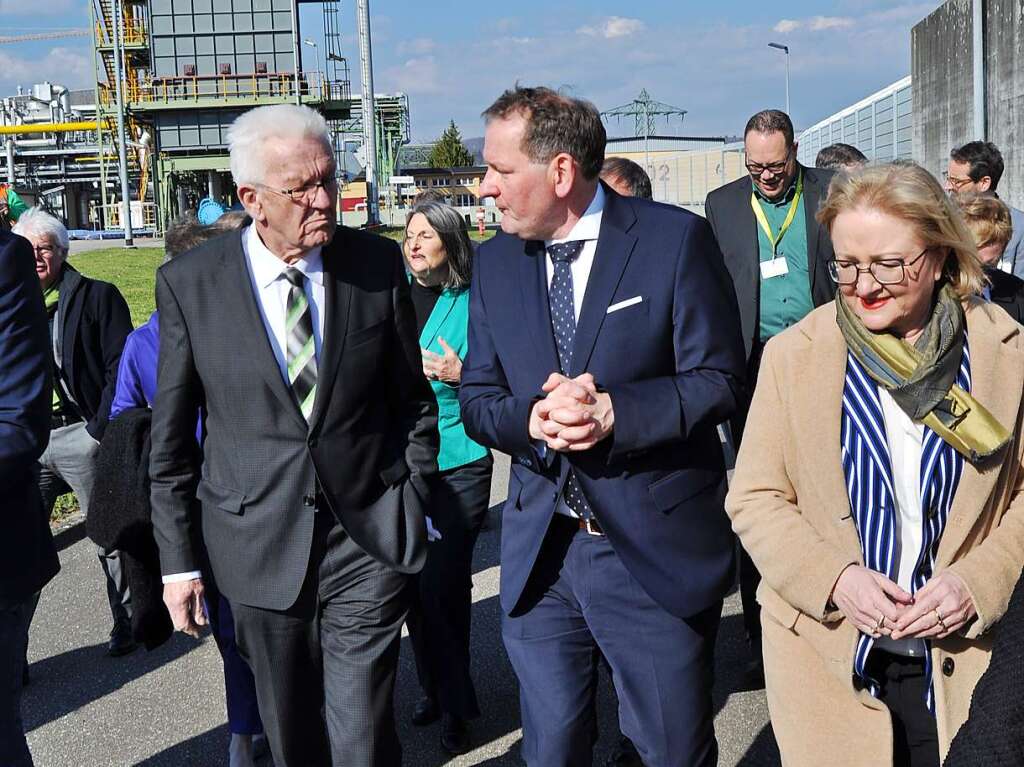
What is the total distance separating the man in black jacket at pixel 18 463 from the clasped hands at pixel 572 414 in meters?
1.40

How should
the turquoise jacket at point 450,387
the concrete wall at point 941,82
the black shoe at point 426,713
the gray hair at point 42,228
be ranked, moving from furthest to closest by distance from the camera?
the concrete wall at point 941,82 → the gray hair at point 42,228 → the black shoe at point 426,713 → the turquoise jacket at point 450,387

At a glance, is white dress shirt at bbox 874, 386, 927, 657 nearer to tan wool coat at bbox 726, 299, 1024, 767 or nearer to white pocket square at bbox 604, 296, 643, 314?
tan wool coat at bbox 726, 299, 1024, 767

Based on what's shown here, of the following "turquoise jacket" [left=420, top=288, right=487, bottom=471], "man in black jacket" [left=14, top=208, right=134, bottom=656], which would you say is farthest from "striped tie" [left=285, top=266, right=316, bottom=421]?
"man in black jacket" [left=14, top=208, right=134, bottom=656]

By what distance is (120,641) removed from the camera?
589 cm

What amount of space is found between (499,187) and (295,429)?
3.10 ft

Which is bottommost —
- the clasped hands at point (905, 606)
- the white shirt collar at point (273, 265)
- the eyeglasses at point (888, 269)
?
the clasped hands at point (905, 606)

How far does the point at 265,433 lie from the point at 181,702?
7.77ft

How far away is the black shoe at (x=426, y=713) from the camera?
4926 millimetres

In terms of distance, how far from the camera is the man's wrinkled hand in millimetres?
3555

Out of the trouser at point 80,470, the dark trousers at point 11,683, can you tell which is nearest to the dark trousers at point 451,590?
the dark trousers at point 11,683

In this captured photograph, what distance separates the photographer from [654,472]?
3182 millimetres

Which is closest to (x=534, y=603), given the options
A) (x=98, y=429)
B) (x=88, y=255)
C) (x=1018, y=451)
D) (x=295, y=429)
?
(x=295, y=429)

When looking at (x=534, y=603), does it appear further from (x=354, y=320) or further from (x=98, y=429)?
(x=98, y=429)

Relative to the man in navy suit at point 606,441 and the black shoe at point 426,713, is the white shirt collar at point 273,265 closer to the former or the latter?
the man in navy suit at point 606,441
